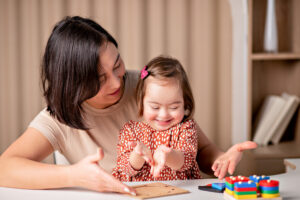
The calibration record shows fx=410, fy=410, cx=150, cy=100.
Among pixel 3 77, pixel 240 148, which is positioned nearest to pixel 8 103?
pixel 3 77

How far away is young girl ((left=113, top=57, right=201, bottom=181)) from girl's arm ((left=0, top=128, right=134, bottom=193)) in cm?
24

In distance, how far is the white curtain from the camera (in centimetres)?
295

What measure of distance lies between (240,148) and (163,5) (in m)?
1.81

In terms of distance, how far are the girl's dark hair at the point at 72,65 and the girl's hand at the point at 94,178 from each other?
1.14 ft

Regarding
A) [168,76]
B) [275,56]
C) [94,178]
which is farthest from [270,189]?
[275,56]

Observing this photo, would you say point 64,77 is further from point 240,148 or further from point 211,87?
point 211,87

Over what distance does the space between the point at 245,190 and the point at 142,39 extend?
2.03m

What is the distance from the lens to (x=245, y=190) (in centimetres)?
109

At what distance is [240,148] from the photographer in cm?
137

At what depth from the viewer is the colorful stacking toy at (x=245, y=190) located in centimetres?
108

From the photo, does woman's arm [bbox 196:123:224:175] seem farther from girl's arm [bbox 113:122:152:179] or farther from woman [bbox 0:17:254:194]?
girl's arm [bbox 113:122:152:179]

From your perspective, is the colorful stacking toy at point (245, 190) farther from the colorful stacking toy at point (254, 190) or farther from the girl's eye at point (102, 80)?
the girl's eye at point (102, 80)

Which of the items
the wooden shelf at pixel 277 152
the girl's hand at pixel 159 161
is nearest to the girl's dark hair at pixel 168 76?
the girl's hand at pixel 159 161

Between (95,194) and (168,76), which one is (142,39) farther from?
(95,194)
